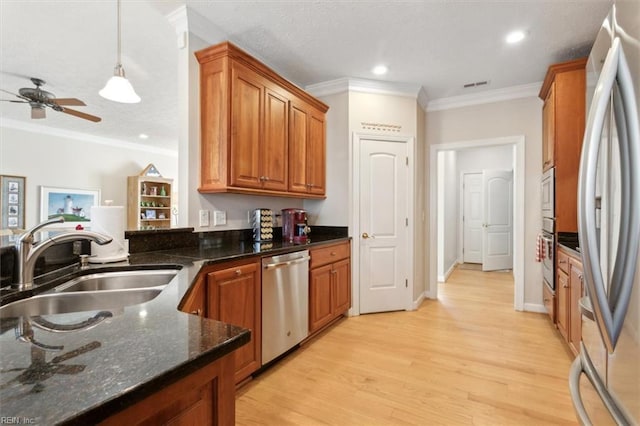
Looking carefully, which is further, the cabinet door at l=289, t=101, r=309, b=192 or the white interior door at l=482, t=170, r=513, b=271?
the white interior door at l=482, t=170, r=513, b=271

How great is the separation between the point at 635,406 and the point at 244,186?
2263 mm

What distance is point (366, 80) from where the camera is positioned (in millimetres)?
3432

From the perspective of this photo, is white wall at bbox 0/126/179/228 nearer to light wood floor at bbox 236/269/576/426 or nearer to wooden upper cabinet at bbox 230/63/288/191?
wooden upper cabinet at bbox 230/63/288/191

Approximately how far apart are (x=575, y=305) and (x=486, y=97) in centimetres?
265

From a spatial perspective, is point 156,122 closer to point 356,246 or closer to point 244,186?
point 244,186

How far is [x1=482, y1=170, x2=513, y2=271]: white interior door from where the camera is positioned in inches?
236

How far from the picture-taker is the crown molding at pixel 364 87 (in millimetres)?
3436

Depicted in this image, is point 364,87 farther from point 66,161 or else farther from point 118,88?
point 66,161

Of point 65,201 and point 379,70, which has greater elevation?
point 379,70

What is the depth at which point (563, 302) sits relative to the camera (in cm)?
253

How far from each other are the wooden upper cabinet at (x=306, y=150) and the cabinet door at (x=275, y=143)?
0.30 ft

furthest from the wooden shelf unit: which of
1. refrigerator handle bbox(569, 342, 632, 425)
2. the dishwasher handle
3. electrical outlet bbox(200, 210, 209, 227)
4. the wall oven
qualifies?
refrigerator handle bbox(569, 342, 632, 425)

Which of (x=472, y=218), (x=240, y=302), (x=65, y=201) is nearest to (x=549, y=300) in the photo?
(x=240, y=302)

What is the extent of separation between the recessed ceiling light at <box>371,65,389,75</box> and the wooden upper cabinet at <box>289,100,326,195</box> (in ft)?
2.37
